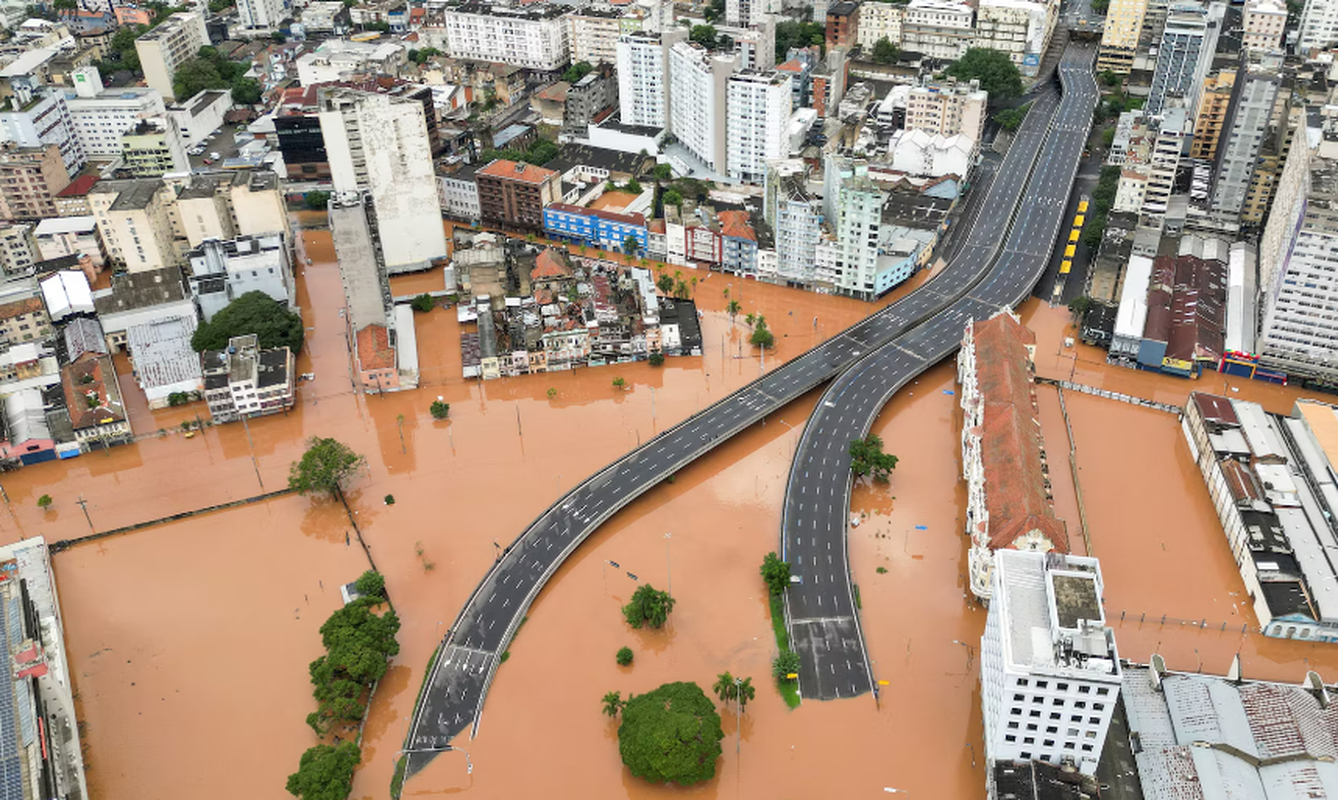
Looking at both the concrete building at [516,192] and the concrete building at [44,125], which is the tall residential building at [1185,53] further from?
the concrete building at [44,125]

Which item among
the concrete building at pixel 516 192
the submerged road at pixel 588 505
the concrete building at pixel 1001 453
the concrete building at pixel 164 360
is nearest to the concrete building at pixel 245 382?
the concrete building at pixel 164 360

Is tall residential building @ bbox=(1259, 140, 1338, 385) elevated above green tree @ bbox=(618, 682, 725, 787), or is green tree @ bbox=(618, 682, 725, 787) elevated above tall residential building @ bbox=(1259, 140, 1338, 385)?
tall residential building @ bbox=(1259, 140, 1338, 385)

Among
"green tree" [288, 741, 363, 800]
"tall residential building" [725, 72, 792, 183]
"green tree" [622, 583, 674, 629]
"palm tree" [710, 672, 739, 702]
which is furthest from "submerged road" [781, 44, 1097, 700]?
"green tree" [288, 741, 363, 800]

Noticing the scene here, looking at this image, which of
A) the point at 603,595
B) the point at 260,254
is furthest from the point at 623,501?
the point at 260,254

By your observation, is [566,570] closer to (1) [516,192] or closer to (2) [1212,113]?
(1) [516,192]

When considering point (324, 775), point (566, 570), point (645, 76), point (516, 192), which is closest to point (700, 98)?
point (645, 76)

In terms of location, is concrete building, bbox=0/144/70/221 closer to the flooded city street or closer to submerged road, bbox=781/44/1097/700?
the flooded city street
